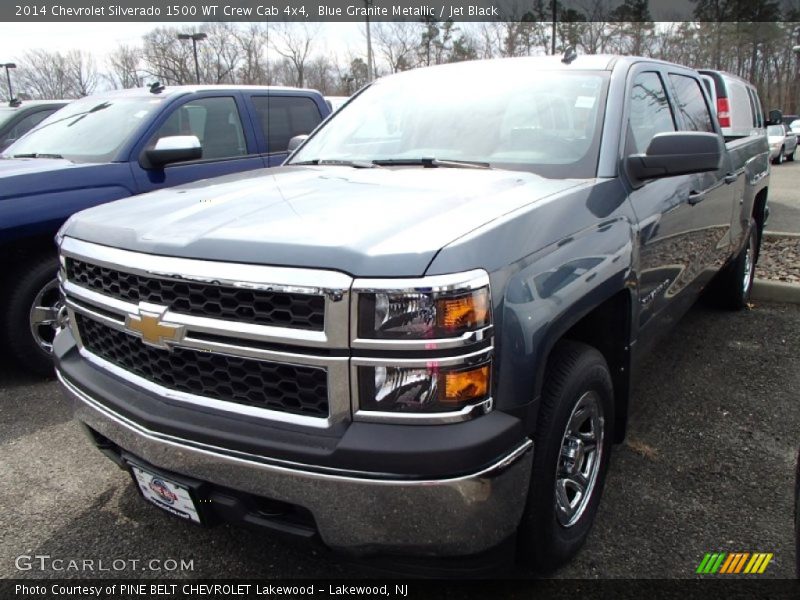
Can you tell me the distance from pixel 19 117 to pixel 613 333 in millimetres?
7679

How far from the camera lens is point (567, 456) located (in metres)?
2.27

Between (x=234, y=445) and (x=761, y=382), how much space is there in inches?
137

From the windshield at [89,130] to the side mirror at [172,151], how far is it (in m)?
0.32

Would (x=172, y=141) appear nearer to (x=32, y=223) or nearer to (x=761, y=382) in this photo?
(x=32, y=223)

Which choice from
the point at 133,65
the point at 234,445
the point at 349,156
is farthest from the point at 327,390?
the point at 133,65

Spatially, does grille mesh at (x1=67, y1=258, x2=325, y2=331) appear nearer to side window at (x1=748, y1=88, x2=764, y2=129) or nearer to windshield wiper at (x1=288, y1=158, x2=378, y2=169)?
windshield wiper at (x1=288, y1=158, x2=378, y2=169)

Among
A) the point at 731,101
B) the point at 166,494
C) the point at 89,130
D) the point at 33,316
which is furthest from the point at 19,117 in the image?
the point at 731,101

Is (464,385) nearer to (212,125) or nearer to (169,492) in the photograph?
(169,492)

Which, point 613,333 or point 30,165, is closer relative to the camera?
point 613,333

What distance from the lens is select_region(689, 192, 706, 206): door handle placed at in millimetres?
3307

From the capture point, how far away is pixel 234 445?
179 centimetres

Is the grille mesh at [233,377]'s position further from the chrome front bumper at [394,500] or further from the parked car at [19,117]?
the parked car at [19,117]

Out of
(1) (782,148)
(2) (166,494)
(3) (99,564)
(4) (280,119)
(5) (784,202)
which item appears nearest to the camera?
(2) (166,494)

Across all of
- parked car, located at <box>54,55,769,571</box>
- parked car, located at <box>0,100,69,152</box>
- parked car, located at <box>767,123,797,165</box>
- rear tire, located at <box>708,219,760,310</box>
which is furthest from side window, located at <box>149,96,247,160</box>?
parked car, located at <box>767,123,797,165</box>
